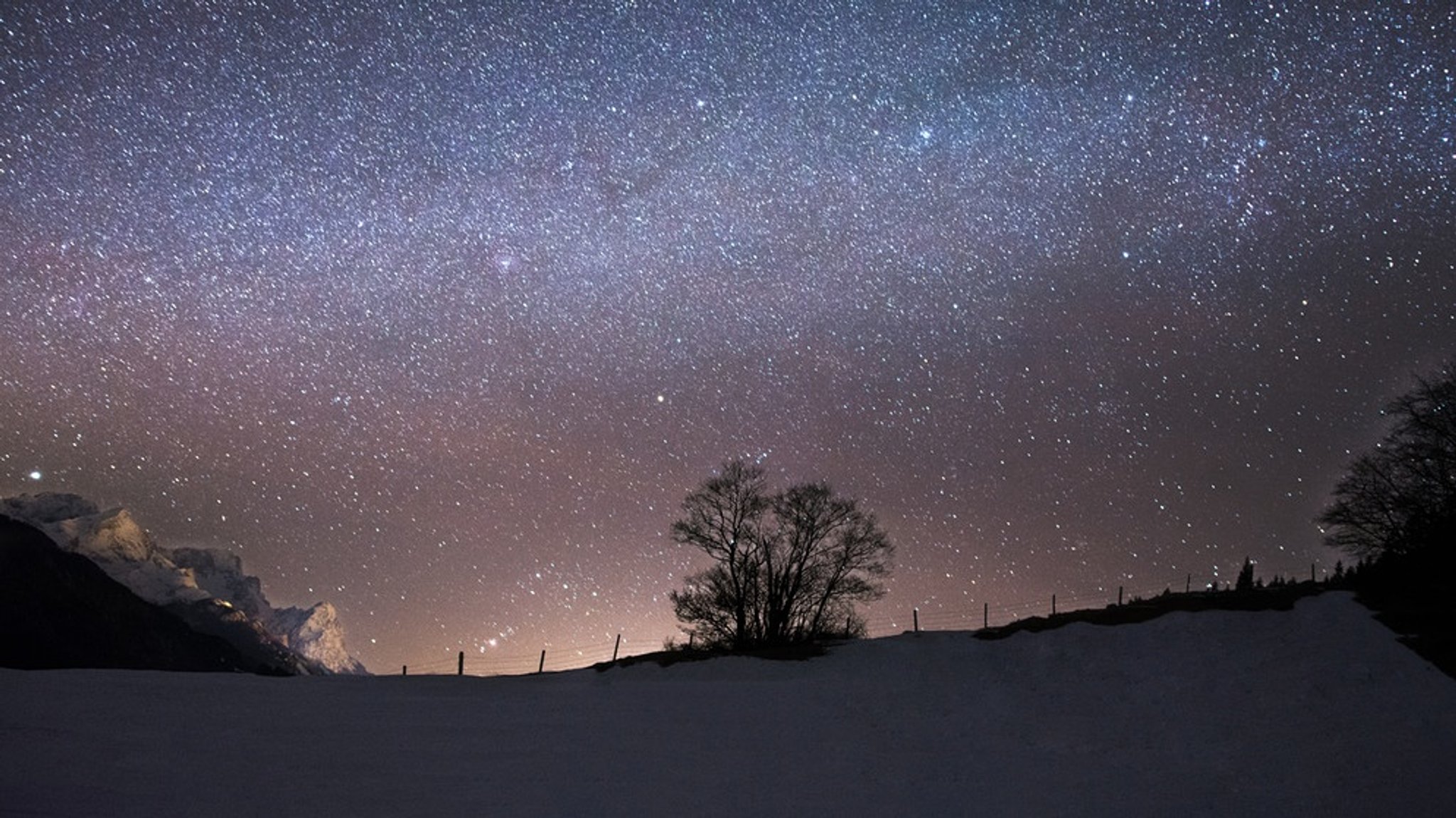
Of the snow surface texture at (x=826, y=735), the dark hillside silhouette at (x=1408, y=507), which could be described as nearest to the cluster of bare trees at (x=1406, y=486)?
the dark hillside silhouette at (x=1408, y=507)

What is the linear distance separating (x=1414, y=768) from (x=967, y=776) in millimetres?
9741

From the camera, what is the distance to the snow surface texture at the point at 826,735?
62.2 ft

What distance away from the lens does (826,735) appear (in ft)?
84.3

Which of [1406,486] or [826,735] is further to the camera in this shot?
[1406,486]

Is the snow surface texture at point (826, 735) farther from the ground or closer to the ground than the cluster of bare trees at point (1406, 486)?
closer to the ground

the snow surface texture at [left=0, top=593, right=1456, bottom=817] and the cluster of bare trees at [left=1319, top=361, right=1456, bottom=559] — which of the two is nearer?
the snow surface texture at [left=0, top=593, right=1456, bottom=817]

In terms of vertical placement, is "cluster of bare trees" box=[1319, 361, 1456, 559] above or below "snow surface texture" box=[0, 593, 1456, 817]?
above

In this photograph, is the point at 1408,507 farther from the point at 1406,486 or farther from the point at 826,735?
the point at 826,735

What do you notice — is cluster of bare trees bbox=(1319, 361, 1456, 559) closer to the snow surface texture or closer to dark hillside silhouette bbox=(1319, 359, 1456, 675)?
dark hillside silhouette bbox=(1319, 359, 1456, 675)

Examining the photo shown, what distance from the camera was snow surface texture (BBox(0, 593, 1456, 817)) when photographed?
18953 mm

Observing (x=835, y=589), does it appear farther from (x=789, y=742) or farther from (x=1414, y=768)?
(x=1414, y=768)

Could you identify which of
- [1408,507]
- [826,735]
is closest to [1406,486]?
[1408,507]

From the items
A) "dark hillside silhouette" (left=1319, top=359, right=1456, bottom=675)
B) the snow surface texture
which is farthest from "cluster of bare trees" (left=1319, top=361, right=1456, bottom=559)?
the snow surface texture

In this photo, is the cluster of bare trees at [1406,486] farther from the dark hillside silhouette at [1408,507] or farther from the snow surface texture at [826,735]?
the snow surface texture at [826,735]
